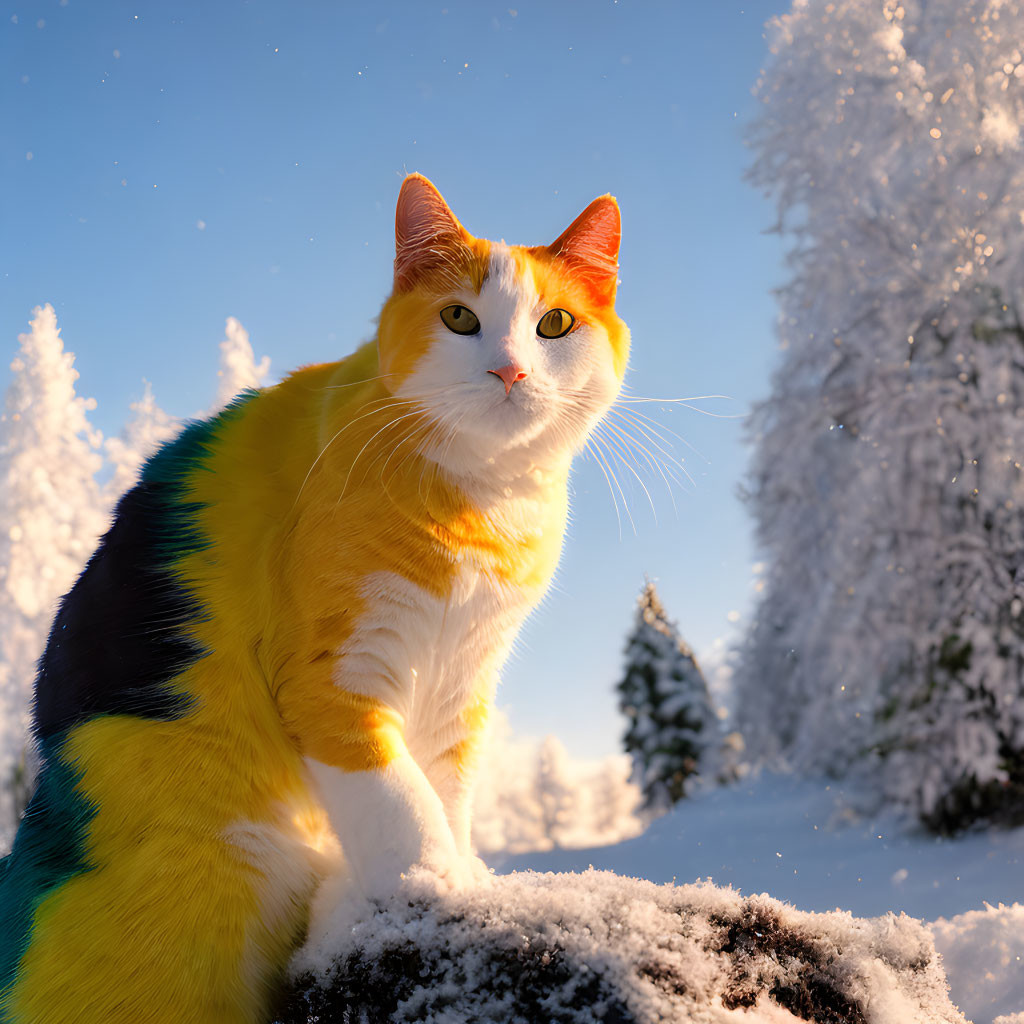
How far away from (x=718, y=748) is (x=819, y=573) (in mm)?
2532

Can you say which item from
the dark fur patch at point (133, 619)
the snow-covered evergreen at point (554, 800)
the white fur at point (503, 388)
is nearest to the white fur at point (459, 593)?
the white fur at point (503, 388)

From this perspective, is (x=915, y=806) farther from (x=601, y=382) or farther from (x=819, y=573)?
(x=601, y=382)

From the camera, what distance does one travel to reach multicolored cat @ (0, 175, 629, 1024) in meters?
0.98

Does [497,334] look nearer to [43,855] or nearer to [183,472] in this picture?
[183,472]

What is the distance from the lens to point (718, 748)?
7.29 meters

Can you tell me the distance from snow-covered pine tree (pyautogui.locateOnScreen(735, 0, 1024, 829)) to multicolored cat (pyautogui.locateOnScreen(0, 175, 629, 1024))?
400 cm

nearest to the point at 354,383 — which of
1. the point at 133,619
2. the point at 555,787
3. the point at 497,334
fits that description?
the point at 497,334

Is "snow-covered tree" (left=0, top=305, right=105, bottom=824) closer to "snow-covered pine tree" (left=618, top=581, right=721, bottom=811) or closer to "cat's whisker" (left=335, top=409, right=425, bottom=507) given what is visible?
"cat's whisker" (left=335, top=409, right=425, bottom=507)

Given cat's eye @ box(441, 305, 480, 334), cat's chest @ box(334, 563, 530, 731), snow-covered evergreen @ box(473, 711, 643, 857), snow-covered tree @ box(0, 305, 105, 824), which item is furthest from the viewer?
snow-covered evergreen @ box(473, 711, 643, 857)

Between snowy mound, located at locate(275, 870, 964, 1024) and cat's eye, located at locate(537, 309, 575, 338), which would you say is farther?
cat's eye, located at locate(537, 309, 575, 338)

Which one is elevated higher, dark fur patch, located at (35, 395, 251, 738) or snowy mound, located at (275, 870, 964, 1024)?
dark fur patch, located at (35, 395, 251, 738)

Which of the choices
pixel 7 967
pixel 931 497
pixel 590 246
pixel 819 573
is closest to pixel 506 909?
pixel 7 967

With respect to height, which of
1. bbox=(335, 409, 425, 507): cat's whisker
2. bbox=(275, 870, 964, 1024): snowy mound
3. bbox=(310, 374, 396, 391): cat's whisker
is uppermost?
bbox=(310, 374, 396, 391): cat's whisker

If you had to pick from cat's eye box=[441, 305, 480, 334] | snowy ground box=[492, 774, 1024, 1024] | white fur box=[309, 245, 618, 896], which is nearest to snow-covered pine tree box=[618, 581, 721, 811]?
snowy ground box=[492, 774, 1024, 1024]
